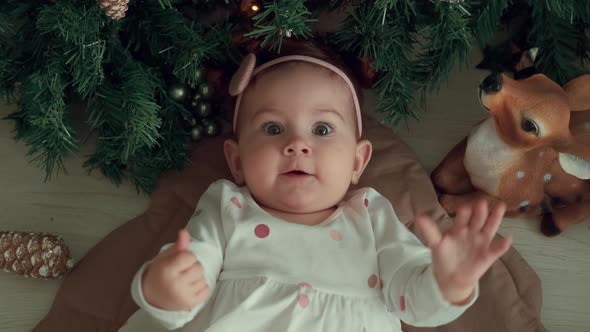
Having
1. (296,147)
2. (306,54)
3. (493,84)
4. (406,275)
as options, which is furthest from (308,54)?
(406,275)

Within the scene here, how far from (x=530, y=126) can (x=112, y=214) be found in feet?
2.82

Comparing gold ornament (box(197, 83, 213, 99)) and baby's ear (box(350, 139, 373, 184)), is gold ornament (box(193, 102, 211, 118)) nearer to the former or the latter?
gold ornament (box(197, 83, 213, 99))

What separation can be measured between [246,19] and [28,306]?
72 centimetres

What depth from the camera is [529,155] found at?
1.18 m

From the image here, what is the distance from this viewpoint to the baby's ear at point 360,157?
116 cm

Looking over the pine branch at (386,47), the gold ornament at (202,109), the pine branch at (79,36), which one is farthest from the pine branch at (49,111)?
the pine branch at (386,47)

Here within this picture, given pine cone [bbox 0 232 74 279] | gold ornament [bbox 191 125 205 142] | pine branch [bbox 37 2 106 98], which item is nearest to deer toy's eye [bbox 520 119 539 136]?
gold ornament [bbox 191 125 205 142]

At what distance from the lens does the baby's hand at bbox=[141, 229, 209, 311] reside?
0.83m

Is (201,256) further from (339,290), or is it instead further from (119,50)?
(119,50)

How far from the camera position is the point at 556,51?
50.2 inches

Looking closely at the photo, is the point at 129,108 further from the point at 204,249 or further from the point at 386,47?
the point at 386,47

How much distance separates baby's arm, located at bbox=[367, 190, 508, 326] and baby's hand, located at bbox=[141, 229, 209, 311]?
1.02 ft

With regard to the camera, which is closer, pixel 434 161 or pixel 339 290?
pixel 339 290

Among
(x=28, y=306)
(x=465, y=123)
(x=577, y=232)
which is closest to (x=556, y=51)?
(x=465, y=123)
